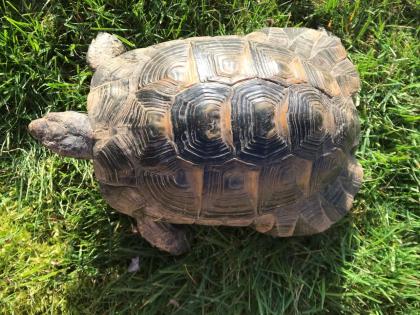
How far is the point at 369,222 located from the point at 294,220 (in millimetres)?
871

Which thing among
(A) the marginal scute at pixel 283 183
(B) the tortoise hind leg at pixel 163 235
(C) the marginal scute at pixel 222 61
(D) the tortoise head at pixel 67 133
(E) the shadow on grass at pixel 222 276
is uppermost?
(C) the marginal scute at pixel 222 61

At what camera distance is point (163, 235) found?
3.07 meters

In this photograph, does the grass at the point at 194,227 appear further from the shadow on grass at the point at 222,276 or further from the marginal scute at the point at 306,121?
the marginal scute at the point at 306,121

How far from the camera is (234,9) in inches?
138

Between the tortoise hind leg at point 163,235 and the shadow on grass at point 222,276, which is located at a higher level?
the tortoise hind leg at point 163,235

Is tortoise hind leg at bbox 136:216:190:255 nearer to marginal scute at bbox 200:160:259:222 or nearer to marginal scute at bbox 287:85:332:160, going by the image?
marginal scute at bbox 200:160:259:222

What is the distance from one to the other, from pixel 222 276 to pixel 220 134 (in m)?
1.26

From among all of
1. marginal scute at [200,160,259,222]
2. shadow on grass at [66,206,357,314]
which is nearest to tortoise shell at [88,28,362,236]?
marginal scute at [200,160,259,222]

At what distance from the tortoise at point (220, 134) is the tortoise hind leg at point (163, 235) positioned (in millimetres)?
68

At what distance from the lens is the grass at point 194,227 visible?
10.5 feet

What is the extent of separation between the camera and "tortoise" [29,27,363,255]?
2426 mm

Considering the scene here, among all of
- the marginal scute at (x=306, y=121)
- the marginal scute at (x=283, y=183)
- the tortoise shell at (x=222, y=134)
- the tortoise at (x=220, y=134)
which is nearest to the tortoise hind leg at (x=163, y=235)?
the tortoise at (x=220, y=134)

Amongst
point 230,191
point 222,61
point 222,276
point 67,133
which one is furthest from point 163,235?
point 222,61

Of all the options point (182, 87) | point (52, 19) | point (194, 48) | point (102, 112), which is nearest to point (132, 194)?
point (102, 112)
